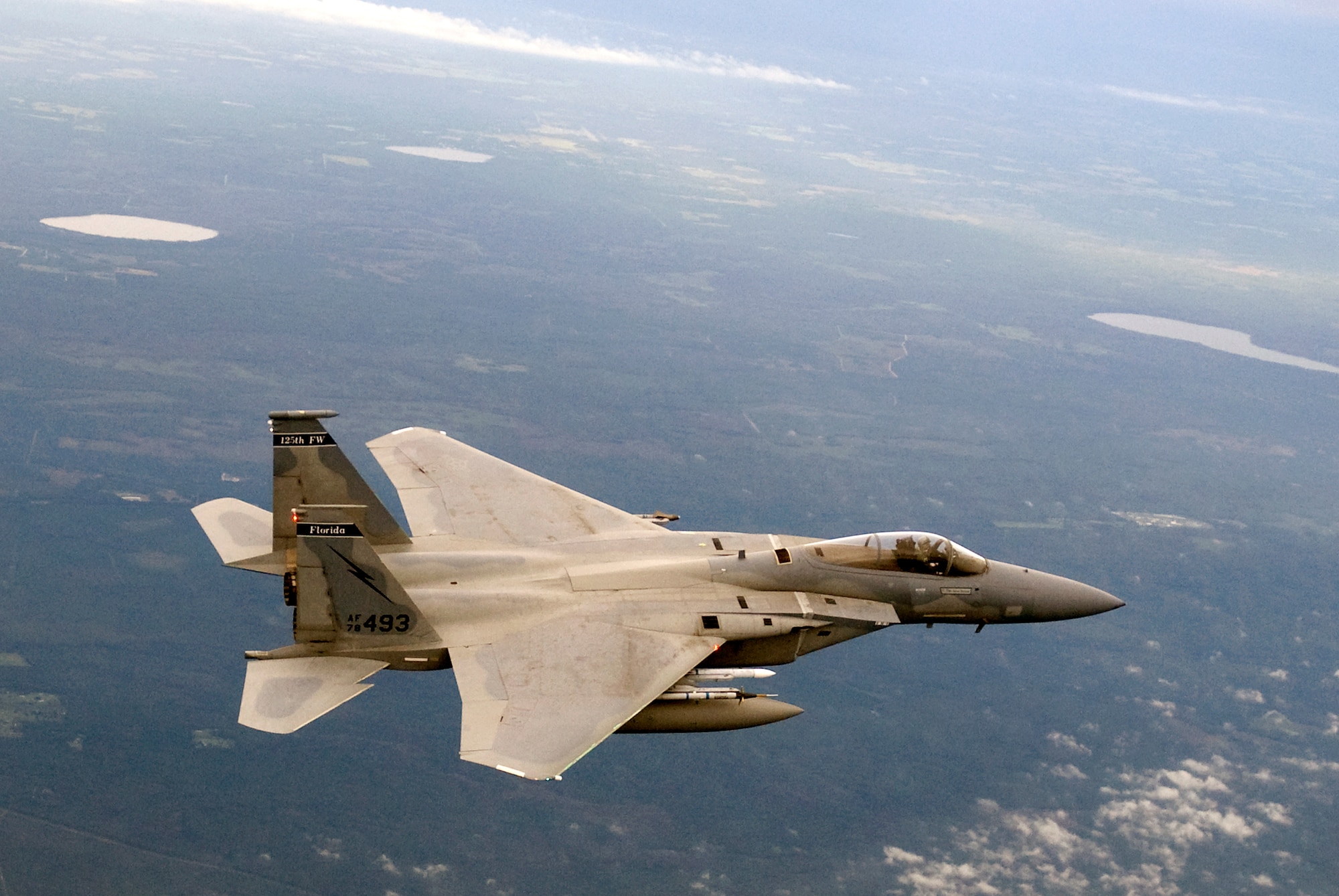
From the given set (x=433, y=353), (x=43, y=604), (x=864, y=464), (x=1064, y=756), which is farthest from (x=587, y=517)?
(x=433, y=353)

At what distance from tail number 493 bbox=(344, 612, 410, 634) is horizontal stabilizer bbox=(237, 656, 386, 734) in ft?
2.43

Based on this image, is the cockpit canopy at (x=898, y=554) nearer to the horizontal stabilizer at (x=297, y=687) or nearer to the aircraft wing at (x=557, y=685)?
the aircraft wing at (x=557, y=685)

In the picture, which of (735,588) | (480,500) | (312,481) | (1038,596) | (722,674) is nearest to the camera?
(722,674)

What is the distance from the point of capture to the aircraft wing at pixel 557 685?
24359mm

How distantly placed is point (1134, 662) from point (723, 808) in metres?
42.5

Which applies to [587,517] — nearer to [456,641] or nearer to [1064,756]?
[456,641]

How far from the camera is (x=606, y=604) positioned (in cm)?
2909

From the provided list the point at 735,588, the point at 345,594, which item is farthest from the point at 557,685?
the point at 735,588

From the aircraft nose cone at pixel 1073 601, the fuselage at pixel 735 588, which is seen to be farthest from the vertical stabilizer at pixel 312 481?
the aircraft nose cone at pixel 1073 601

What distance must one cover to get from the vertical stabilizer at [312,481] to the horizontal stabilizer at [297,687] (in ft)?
13.2

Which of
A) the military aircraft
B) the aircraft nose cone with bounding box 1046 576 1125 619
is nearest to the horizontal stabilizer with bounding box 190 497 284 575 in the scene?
the military aircraft

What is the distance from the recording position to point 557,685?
26.4 m

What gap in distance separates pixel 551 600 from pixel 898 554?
29.7 feet

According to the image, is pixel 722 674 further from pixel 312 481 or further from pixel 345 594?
pixel 312 481
